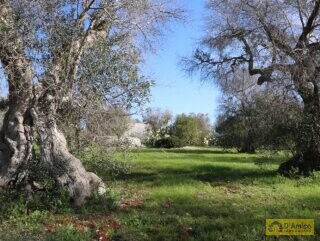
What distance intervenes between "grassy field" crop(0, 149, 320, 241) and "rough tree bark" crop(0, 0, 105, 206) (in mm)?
692

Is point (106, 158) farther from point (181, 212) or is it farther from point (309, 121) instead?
point (309, 121)

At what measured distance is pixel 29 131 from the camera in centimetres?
1063

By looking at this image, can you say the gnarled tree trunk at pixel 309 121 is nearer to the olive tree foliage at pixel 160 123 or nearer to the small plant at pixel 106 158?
the small plant at pixel 106 158

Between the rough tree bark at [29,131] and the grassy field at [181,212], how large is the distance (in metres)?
0.69

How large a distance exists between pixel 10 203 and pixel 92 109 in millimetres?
A: 2598

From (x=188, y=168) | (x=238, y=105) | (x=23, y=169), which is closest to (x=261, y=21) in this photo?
(x=188, y=168)

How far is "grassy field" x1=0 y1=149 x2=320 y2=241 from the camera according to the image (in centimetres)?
812

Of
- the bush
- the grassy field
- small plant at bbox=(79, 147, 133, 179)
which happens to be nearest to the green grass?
the grassy field

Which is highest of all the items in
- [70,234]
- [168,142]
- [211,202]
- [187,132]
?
[187,132]

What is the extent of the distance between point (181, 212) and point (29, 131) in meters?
3.91

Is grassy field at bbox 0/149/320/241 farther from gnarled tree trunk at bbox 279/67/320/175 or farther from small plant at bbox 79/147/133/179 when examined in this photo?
gnarled tree trunk at bbox 279/67/320/175

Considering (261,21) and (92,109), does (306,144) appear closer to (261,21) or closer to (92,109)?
(261,21)

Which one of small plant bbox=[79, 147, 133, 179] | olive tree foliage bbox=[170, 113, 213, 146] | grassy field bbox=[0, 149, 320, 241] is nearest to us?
grassy field bbox=[0, 149, 320, 241]

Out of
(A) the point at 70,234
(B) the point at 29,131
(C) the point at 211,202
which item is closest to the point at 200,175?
(C) the point at 211,202
